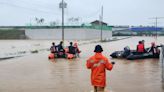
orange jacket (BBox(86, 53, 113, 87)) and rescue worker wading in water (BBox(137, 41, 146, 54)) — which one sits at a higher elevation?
orange jacket (BBox(86, 53, 113, 87))

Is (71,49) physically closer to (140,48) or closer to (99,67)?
(140,48)

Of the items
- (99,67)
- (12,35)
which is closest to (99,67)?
(99,67)

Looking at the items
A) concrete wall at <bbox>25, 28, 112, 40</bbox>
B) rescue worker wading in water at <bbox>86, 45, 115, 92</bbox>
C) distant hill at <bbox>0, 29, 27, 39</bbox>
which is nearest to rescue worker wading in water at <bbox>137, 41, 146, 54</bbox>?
rescue worker wading in water at <bbox>86, 45, 115, 92</bbox>

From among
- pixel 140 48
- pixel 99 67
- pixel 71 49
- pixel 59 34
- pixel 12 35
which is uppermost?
pixel 99 67

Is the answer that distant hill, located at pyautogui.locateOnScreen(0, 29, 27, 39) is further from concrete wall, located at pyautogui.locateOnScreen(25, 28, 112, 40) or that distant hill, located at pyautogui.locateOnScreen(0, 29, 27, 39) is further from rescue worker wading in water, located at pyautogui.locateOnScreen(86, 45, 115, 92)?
rescue worker wading in water, located at pyautogui.locateOnScreen(86, 45, 115, 92)

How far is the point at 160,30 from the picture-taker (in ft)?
538

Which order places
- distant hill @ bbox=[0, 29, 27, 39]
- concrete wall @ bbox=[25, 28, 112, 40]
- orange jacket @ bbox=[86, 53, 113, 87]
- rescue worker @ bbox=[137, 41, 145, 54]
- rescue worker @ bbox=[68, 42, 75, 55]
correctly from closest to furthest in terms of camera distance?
1. orange jacket @ bbox=[86, 53, 113, 87]
2. rescue worker @ bbox=[137, 41, 145, 54]
3. rescue worker @ bbox=[68, 42, 75, 55]
4. concrete wall @ bbox=[25, 28, 112, 40]
5. distant hill @ bbox=[0, 29, 27, 39]

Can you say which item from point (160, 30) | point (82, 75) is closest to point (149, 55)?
point (82, 75)

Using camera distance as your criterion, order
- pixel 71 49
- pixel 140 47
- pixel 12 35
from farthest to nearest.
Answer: pixel 12 35 < pixel 71 49 < pixel 140 47

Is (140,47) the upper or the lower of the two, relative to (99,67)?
lower

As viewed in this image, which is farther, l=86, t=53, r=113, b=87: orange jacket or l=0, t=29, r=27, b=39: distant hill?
l=0, t=29, r=27, b=39: distant hill

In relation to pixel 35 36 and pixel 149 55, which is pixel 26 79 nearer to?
pixel 149 55

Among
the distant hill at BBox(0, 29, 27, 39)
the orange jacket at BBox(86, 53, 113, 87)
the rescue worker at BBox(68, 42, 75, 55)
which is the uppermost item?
the orange jacket at BBox(86, 53, 113, 87)

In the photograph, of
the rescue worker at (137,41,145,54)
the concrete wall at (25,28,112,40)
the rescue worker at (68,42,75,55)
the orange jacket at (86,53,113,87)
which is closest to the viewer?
the orange jacket at (86,53,113,87)
